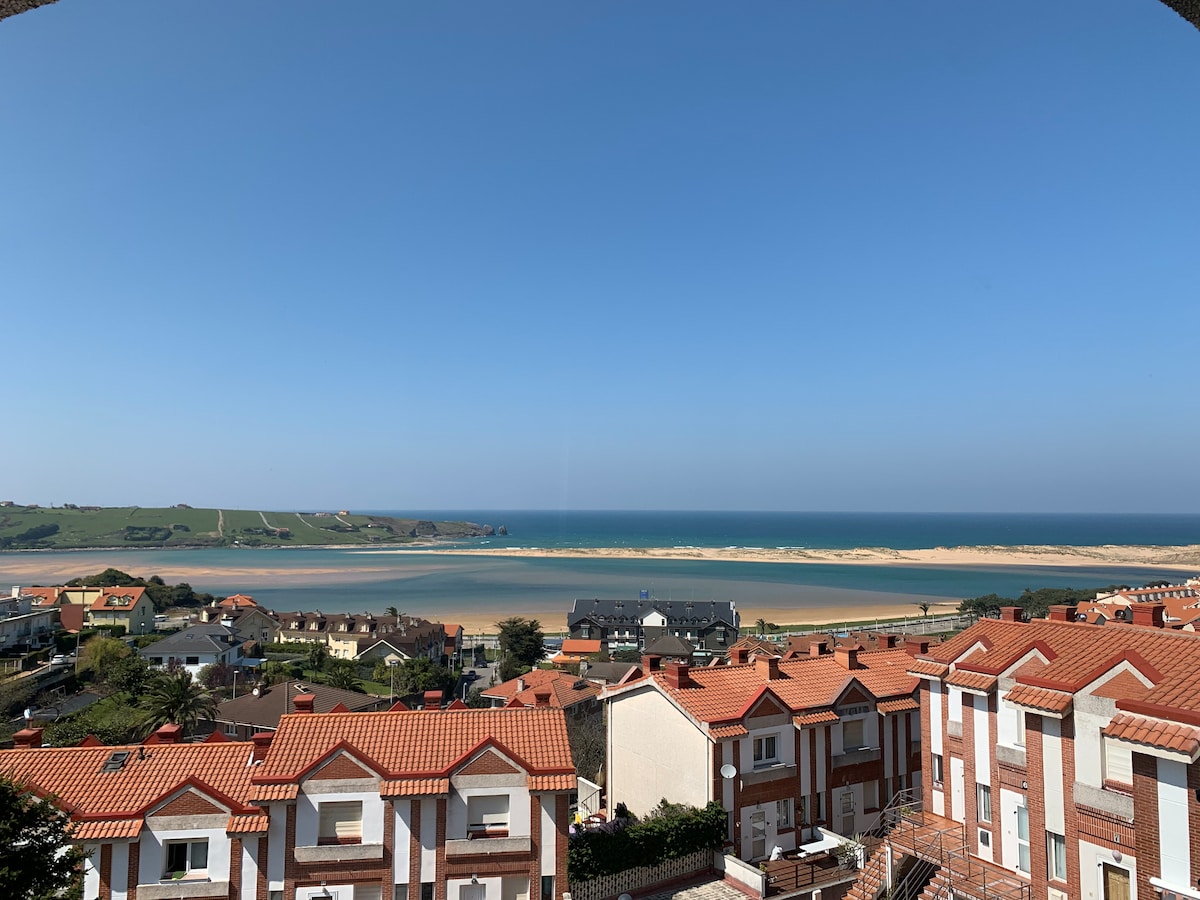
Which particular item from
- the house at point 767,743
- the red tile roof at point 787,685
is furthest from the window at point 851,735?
the red tile roof at point 787,685

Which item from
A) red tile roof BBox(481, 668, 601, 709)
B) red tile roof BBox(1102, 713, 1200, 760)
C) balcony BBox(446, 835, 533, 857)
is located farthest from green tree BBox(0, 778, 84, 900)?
red tile roof BBox(481, 668, 601, 709)

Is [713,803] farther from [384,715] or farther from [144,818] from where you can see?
[144,818]

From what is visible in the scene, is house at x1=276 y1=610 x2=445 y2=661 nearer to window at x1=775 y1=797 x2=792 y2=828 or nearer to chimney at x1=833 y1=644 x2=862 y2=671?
chimney at x1=833 y1=644 x2=862 y2=671

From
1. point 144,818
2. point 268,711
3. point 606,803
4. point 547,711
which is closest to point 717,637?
point 268,711

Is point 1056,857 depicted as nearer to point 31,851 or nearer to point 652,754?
point 652,754

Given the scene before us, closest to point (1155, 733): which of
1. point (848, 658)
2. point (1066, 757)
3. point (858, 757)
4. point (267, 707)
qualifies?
point (1066, 757)

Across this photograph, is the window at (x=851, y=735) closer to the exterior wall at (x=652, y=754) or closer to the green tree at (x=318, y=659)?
the exterior wall at (x=652, y=754)
